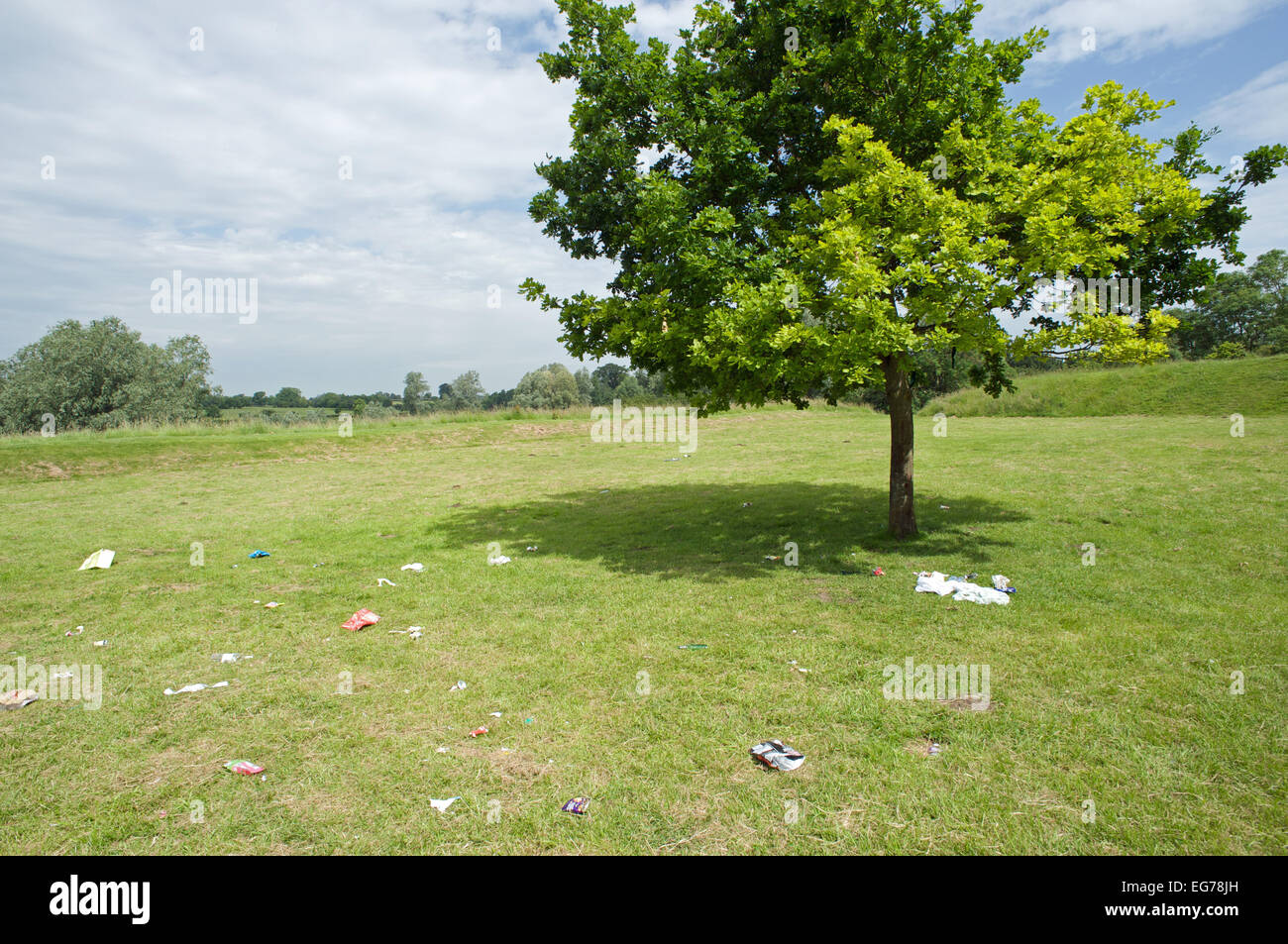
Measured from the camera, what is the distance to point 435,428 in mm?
36906

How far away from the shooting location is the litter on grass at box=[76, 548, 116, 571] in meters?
11.1

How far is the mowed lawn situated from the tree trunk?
0.48m

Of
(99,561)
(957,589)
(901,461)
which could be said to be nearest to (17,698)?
(99,561)

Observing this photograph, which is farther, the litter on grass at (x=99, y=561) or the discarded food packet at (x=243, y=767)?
the litter on grass at (x=99, y=561)

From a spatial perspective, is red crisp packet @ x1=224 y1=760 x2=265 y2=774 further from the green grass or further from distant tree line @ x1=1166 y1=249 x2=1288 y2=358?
distant tree line @ x1=1166 y1=249 x2=1288 y2=358

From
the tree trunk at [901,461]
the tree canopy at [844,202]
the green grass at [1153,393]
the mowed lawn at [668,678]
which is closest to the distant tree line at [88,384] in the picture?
the mowed lawn at [668,678]

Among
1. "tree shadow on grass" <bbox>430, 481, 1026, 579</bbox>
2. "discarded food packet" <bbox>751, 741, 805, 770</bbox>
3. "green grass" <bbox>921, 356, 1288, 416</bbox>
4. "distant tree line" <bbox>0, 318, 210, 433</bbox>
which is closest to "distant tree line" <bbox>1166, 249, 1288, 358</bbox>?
"green grass" <bbox>921, 356, 1288, 416</bbox>

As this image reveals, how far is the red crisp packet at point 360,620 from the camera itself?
8.14 m

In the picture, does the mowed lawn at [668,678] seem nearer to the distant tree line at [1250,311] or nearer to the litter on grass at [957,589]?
the litter on grass at [957,589]

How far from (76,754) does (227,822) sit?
2010mm

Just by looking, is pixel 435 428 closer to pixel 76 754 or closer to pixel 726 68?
pixel 726 68

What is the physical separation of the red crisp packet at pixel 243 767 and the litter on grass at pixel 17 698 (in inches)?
113

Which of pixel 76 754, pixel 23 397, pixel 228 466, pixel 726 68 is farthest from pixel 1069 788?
pixel 23 397

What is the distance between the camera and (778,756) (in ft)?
16.0
